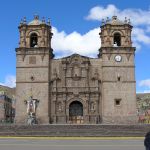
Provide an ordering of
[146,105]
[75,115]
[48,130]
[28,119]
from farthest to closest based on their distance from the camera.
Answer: [146,105] → [75,115] → [28,119] → [48,130]

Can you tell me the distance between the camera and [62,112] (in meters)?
56.0

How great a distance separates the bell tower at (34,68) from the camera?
55.8 m

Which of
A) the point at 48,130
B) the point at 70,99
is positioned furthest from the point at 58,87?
the point at 48,130

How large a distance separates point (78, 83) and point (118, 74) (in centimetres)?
526

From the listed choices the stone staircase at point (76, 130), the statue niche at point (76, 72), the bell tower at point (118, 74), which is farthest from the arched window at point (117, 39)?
the stone staircase at point (76, 130)

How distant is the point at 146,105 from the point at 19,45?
53900mm

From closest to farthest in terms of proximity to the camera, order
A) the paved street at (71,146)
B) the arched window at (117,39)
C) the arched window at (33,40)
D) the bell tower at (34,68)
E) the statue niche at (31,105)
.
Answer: the paved street at (71,146) < the statue niche at (31,105) < the bell tower at (34,68) < the arched window at (117,39) < the arched window at (33,40)

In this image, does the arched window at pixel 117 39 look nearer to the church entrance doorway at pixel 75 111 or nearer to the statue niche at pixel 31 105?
the church entrance doorway at pixel 75 111

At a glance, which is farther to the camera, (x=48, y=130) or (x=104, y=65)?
(x=104, y=65)

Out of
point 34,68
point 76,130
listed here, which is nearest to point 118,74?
point 34,68

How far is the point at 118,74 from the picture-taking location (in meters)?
56.0

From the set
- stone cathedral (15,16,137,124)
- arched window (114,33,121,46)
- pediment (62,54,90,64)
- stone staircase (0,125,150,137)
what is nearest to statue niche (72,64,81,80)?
stone cathedral (15,16,137,124)

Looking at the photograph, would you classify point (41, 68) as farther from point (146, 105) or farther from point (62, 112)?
point (146, 105)

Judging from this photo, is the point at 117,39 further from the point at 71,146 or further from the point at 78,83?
the point at 71,146
